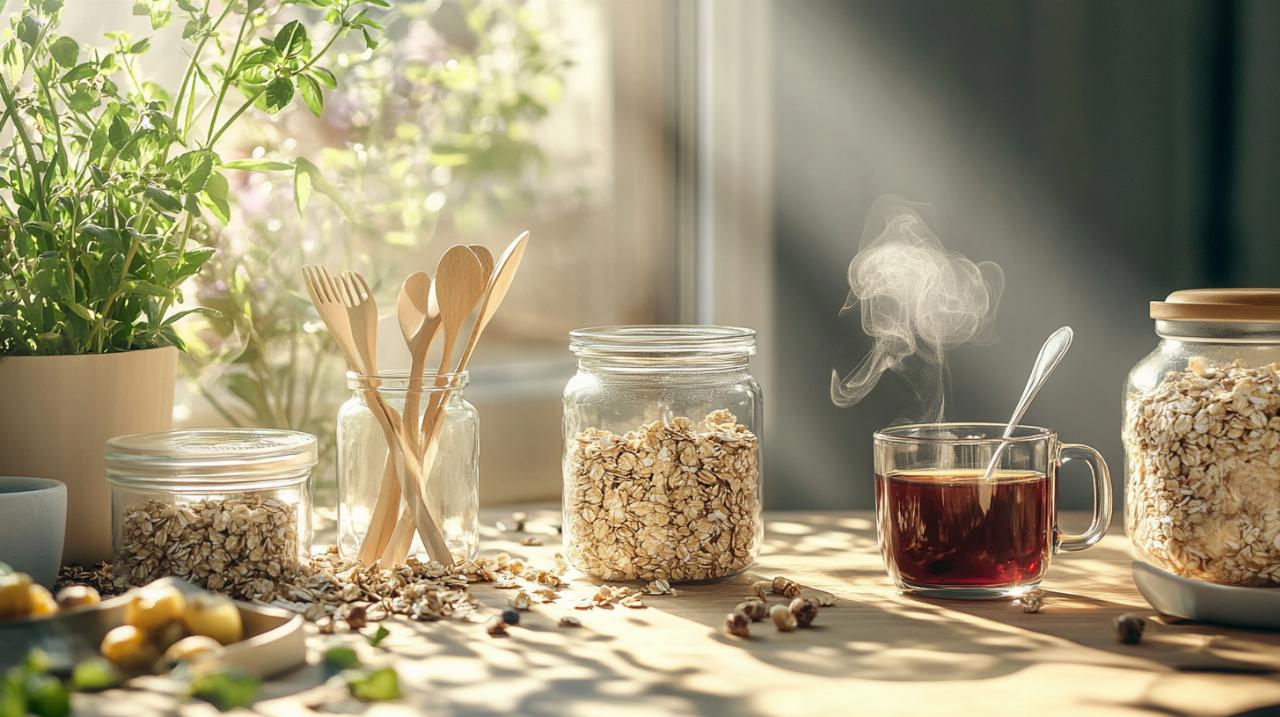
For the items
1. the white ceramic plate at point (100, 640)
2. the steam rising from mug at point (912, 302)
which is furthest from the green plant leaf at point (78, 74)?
the steam rising from mug at point (912, 302)

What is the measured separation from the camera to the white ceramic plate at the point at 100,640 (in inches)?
32.6

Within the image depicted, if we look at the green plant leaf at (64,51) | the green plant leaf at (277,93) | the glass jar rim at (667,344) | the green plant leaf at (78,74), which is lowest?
the glass jar rim at (667,344)

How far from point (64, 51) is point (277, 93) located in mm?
174

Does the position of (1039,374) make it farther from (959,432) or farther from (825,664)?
(825,664)

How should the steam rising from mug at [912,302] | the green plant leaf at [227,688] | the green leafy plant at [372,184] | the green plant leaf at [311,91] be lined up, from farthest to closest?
the green leafy plant at [372,184] < the steam rising from mug at [912,302] < the green plant leaf at [311,91] < the green plant leaf at [227,688]

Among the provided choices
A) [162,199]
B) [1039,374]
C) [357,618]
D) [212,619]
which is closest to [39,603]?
[212,619]

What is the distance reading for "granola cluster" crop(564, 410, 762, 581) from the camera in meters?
1.10

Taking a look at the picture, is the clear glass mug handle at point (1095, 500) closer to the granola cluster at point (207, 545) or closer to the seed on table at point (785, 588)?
Result: the seed on table at point (785, 588)

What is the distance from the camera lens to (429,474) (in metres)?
1.17

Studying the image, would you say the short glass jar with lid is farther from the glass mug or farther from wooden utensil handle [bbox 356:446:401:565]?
the glass mug

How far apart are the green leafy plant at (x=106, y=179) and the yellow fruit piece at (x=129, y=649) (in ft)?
1.14

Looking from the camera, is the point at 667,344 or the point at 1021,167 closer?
the point at 667,344

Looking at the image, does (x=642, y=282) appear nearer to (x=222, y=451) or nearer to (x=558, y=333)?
(x=558, y=333)

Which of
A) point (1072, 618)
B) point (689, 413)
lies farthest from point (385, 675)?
point (1072, 618)
